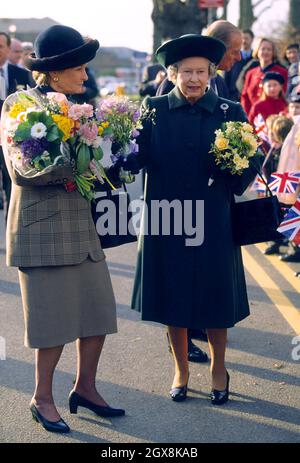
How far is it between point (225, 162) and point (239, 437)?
145 cm

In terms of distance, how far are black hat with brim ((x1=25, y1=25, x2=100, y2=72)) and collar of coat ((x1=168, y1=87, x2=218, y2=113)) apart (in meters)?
0.58

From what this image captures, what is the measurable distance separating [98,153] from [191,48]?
35.2 inches

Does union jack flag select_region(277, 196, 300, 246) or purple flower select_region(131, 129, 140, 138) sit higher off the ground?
purple flower select_region(131, 129, 140, 138)

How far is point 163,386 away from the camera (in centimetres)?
505

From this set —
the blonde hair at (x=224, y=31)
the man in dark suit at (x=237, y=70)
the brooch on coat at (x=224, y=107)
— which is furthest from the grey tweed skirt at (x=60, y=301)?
the man in dark suit at (x=237, y=70)

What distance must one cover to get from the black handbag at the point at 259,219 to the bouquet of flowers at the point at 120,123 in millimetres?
737

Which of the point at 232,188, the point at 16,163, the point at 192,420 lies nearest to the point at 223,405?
the point at 192,420

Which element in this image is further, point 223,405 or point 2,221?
point 2,221

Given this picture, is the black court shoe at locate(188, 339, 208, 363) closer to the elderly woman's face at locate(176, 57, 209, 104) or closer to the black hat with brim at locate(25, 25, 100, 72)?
the elderly woman's face at locate(176, 57, 209, 104)

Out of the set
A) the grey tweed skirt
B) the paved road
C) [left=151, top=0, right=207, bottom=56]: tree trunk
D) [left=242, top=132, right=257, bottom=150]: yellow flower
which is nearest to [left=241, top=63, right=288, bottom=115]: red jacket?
the paved road

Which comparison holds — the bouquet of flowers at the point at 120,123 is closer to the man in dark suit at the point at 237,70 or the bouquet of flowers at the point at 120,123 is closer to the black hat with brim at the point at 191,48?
the black hat with brim at the point at 191,48

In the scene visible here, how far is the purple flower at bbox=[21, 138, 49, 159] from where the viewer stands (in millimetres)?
3916

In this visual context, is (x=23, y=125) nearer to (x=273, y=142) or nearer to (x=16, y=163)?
(x=16, y=163)
